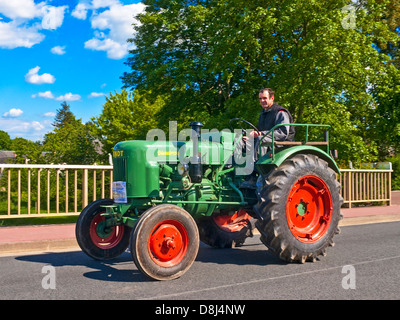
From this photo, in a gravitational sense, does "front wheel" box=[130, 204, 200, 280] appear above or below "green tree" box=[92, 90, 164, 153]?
below

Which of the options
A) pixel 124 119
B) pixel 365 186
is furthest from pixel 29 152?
pixel 124 119

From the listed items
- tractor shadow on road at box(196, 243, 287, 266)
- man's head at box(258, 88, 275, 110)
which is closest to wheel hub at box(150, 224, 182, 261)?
tractor shadow on road at box(196, 243, 287, 266)

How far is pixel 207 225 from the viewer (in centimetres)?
676

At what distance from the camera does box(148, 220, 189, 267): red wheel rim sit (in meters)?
4.70

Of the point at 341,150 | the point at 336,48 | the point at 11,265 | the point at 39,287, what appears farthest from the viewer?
the point at 341,150

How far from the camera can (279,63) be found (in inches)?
648

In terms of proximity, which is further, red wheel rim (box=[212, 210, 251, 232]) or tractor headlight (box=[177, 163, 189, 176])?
red wheel rim (box=[212, 210, 251, 232])

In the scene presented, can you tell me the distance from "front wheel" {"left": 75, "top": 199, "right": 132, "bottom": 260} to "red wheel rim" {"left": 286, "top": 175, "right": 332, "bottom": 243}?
2278 millimetres

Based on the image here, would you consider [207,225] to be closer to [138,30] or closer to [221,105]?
[221,105]

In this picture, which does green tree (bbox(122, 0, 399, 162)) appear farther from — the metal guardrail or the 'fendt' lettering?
the 'fendt' lettering

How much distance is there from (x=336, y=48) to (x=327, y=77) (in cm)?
93

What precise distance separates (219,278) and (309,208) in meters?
1.84

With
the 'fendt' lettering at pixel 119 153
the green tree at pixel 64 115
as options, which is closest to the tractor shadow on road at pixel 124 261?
the 'fendt' lettering at pixel 119 153
